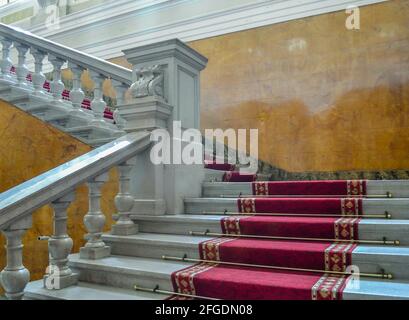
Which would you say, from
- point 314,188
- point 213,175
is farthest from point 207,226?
point 213,175

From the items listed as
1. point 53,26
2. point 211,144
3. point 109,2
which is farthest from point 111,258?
point 53,26

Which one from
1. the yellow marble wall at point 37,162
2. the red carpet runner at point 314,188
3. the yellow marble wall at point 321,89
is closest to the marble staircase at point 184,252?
the red carpet runner at point 314,188

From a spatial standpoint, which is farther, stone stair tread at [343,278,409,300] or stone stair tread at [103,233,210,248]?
stone stair tread at [103,233,210,248]

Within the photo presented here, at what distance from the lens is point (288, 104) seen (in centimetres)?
512

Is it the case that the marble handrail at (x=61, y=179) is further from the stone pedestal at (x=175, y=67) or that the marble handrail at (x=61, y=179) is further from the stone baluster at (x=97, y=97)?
the stone baluster at (x=97, y=97)

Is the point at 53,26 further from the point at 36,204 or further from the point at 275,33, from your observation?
the point at 36,204

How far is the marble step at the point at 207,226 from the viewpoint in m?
2.12

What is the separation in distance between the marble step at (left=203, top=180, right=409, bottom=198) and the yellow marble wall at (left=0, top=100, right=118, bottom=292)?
0.90 metres

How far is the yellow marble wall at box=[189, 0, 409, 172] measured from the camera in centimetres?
452

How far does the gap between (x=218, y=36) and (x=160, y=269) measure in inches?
175

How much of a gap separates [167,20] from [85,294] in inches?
214

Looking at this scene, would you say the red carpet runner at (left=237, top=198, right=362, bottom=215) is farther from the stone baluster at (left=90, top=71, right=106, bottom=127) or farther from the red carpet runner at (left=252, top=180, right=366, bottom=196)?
the stone baluster at (left=90, top=71, right=106, bottom=127)

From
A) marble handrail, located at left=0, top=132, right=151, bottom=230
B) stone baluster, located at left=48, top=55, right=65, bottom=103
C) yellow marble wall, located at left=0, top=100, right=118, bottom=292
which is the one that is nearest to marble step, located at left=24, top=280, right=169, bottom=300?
marble handrail, located at left=0, top=132, right=151, bottom=230

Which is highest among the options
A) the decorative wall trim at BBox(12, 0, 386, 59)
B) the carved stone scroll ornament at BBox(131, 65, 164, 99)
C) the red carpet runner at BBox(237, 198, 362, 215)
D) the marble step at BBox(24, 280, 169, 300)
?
the decorative wall trim at BBox(12, 0, 386, 59)
